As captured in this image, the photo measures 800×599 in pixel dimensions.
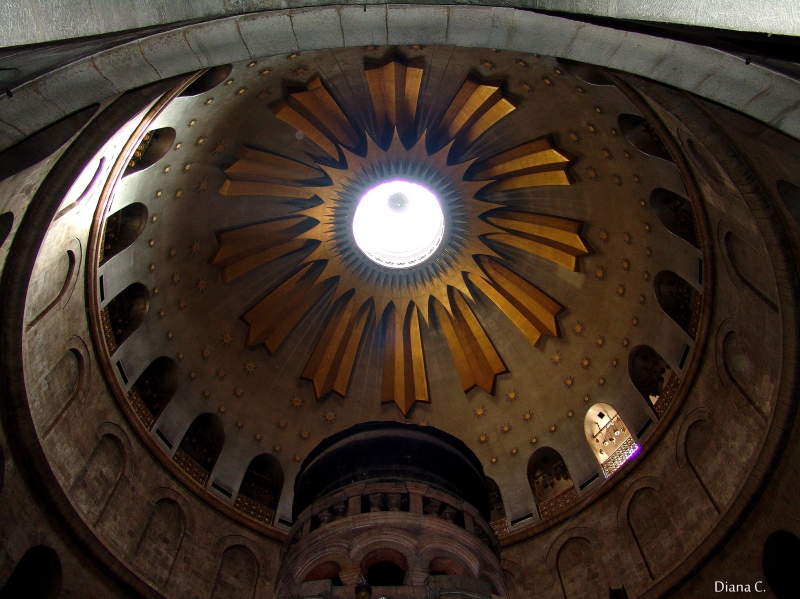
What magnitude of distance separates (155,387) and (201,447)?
200cm

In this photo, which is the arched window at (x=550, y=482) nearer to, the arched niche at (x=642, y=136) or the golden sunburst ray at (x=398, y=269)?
the golden sunburst ray at (x=398, y=269)

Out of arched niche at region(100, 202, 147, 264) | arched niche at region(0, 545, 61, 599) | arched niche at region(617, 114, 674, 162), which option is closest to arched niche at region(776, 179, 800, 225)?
arched niche at region(617, 114, 674, 162)

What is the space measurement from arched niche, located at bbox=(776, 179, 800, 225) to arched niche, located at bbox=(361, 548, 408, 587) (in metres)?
8.34

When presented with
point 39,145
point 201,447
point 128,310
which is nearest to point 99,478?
point 201,447

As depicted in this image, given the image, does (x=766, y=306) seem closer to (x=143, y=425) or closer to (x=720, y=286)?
(x=720, y=286)

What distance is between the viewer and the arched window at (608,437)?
1634cm

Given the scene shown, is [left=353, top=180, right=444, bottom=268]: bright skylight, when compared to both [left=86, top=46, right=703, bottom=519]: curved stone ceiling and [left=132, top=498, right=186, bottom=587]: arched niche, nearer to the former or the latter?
[left=86, top=46, right=703, bottom=519]: curved stone ceiling

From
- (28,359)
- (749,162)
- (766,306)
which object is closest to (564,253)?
(766,306)

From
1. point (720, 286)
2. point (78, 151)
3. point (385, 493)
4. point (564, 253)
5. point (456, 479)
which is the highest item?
point (564, 253)

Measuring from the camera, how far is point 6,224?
10789 millimetres

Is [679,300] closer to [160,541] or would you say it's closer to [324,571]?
[324,571]

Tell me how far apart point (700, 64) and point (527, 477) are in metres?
13.9

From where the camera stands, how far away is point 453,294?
21.0 meters

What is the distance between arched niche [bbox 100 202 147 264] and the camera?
15.2 m
